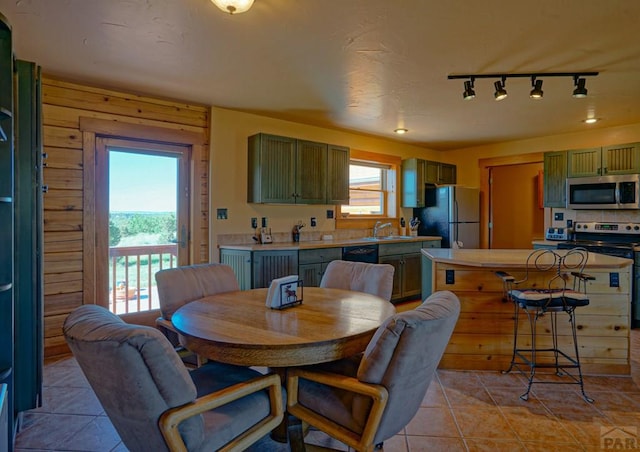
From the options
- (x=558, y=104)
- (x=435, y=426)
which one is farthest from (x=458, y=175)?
(x=435, y=426)

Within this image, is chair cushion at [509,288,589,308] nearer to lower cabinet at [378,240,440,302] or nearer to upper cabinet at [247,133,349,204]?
lower cabinet at [378,240,440,302]

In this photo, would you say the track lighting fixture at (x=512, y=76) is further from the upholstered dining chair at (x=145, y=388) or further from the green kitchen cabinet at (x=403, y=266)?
the upholstered dining chair at (x=145, y=388)

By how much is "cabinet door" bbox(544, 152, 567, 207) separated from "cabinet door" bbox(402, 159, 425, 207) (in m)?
1.66

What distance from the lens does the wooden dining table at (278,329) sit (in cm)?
140

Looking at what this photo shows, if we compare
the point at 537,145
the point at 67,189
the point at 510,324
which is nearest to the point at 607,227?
the point at 537,145

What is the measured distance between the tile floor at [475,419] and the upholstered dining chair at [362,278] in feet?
2.57

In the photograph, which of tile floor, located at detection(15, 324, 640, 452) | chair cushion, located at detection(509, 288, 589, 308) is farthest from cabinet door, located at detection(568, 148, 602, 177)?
chair cushion, located at detection(509, 288, 589, 308)

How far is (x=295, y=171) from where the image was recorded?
13.7ft

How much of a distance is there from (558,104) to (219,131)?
357cm

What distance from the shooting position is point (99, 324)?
3.76ft

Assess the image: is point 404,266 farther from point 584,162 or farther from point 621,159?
point 621,159

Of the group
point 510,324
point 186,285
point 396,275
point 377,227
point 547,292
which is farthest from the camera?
point 377,227

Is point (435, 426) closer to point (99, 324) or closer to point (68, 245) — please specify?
point (99, 324)

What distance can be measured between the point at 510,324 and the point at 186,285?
7.98ft
